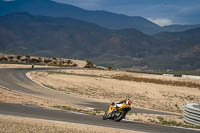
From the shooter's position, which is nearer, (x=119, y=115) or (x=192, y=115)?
(x=119, y=115)

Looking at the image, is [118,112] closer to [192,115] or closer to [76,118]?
[76,118]

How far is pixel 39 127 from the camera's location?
13.8 meters

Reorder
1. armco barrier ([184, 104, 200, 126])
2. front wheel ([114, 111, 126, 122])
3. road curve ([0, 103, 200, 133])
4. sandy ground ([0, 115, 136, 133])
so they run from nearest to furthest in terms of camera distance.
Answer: sandy ground ([0, 115, 136, 133]) < road curve ([0, 103, 200, 133]) < front wheel ([114, 111, 126, 122]) < armco barrier ([184, 104, 200, 126])

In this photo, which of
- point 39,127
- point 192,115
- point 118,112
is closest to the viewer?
point 39,127

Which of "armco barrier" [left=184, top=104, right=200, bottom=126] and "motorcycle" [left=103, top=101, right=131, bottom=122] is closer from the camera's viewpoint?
"motorcycle" [left=103, top=101, right=131, bottom=122]

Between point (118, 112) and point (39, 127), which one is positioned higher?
point (118, 112)

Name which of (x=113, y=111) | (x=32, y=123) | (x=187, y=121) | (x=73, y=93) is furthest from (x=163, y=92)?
(x=32, y=123)

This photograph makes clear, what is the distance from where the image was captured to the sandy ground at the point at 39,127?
1309 cm

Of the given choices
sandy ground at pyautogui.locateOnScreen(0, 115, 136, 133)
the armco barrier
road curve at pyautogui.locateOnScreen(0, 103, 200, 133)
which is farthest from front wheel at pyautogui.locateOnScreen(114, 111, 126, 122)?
the armco barrier

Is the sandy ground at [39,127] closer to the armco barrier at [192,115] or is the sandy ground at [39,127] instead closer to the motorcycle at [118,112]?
the motorcycle at [118,112]

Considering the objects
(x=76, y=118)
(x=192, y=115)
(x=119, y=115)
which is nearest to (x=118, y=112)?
(x=119, y=115)

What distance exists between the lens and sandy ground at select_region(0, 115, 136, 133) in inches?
516

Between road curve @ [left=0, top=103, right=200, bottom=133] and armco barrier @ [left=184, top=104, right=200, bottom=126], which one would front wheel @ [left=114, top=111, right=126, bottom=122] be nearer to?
road curve @ [left=0, top=103, right=200, bottom=133]

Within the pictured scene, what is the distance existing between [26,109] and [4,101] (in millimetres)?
3167
